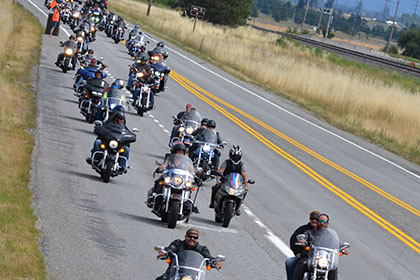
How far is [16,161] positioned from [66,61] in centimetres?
1888

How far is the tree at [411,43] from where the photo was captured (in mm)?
132000

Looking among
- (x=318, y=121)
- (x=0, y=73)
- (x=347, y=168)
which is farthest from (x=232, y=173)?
(x=318, y=121)

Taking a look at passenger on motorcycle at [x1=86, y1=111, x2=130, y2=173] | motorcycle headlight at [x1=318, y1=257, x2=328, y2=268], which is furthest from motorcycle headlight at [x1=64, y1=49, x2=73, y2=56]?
motorcycle headlight at [x1=318, y1=257, x2=328, y2=268]

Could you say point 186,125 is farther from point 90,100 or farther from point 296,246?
point 296,246

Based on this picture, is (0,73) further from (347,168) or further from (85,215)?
(85,215)

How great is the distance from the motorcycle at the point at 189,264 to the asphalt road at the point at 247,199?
6.52 ft

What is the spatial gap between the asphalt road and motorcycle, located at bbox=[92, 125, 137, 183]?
256mm

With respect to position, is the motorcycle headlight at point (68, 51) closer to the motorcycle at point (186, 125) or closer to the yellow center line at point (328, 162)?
the yellow center line at point (328, 162)

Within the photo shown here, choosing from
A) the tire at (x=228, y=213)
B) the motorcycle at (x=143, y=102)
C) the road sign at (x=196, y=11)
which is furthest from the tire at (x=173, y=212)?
the road sign at (x=196, y=11)

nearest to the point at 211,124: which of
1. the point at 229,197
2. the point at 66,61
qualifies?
the point at 229,197

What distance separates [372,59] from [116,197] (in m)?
69.7

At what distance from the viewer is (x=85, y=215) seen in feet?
49.9

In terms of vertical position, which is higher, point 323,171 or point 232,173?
point 232,173

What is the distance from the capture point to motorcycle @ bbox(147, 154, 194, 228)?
50.4 ft
